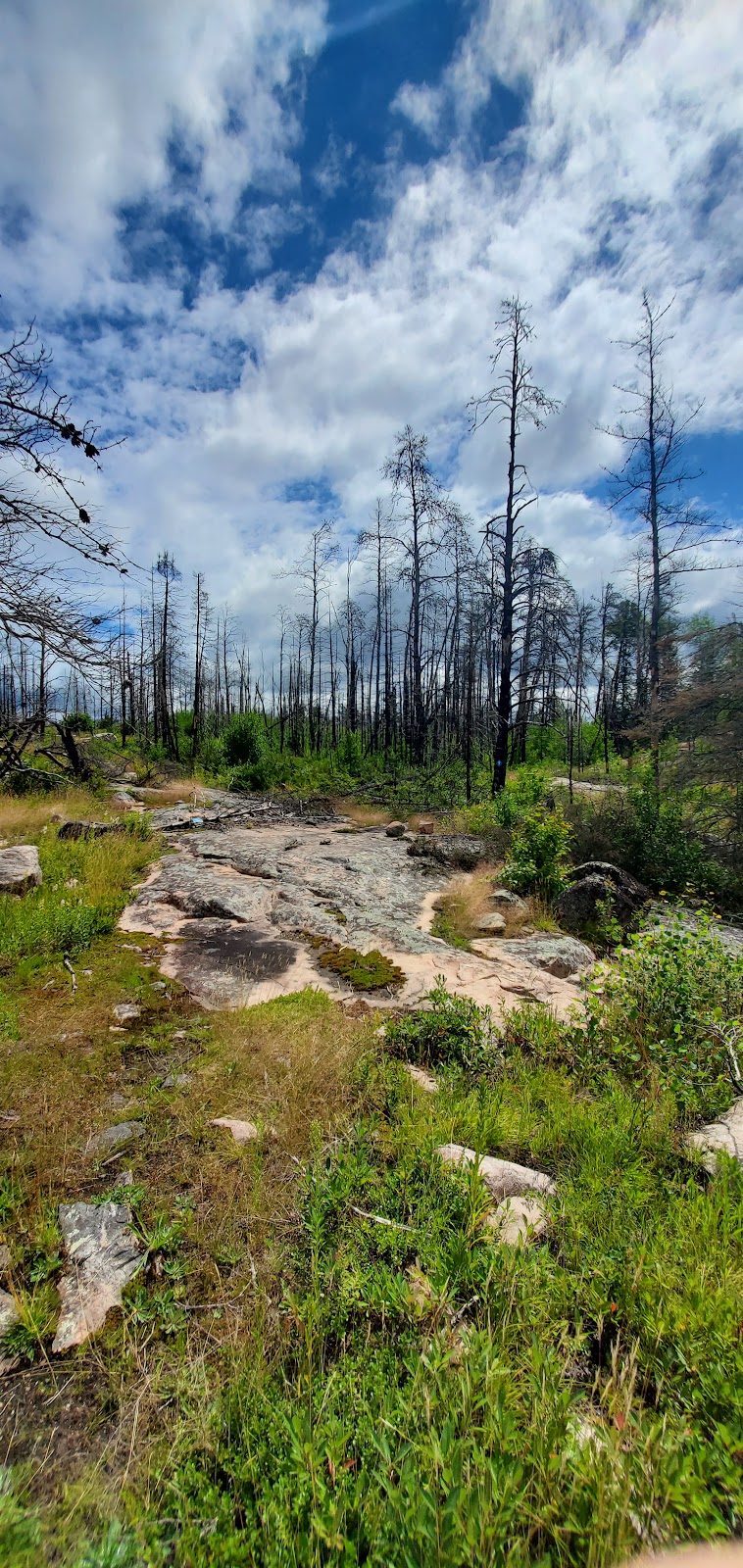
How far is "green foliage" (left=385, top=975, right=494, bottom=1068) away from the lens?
12.8 ft

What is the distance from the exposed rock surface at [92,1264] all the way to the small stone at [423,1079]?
1.81m

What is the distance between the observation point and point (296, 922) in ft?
23.5

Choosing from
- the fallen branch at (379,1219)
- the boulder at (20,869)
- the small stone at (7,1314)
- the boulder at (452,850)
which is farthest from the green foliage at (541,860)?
the small stone at (7,1314)

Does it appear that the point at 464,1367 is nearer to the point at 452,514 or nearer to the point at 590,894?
the point at 590,894

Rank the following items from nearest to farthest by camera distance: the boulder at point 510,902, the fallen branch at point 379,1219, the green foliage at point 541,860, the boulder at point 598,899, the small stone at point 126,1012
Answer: the fallen branch at point 379,1219
the small stone at point 126,1012
the boulder at point 598,899
the boulder at point 510,902
the green foliage at point 541,860

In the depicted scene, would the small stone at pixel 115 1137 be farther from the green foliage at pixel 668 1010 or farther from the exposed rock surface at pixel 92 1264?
the green foliage at pixel 668 1010

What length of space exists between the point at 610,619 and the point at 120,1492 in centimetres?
4380

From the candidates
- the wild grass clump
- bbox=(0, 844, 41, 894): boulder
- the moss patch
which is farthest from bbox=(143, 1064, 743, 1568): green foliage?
bbox=(0, 844, 41, 894): boulder

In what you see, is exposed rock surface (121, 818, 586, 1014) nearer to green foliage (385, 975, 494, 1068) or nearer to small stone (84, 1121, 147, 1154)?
green foliage (385, 975, 494, 1068)

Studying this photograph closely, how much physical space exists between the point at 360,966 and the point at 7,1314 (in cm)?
401

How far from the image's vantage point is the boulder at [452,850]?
10852 mm

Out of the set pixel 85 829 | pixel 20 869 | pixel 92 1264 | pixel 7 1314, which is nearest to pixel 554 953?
pixel 92 1264

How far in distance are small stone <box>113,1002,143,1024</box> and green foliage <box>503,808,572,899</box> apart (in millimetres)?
5893

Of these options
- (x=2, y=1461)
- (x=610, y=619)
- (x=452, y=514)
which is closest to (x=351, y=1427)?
(x=2, y=1461)
